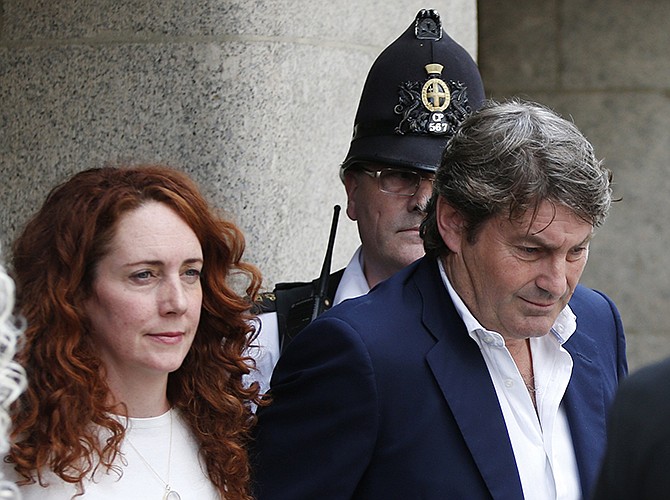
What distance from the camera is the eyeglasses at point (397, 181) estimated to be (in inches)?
132

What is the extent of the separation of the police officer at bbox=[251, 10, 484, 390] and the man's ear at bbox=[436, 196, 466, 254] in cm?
51

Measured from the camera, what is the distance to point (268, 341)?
10.5ft

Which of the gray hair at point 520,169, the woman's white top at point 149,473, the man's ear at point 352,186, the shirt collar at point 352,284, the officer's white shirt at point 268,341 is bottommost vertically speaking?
the woman's white top at point 149,473

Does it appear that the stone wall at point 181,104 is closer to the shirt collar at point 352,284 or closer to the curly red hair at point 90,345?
the shirt collar at point 352,284

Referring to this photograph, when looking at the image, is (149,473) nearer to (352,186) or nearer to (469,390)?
(469,390)

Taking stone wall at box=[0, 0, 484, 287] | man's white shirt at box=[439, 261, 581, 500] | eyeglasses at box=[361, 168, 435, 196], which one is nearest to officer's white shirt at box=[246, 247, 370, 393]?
eyeglasses at box=[361, 168, 435, 196]

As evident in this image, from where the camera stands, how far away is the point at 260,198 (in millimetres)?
4023

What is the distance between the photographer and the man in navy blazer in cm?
262

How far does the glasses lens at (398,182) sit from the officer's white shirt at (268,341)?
0.80 feet

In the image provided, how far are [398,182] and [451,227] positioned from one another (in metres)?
0.63

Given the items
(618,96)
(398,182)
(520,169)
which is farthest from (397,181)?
(618,96)

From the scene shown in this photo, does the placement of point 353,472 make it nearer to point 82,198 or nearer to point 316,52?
point 82,198

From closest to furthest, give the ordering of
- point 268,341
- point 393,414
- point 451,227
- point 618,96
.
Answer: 1. point 393,414
2. point 451,227
3. point 268,341
4. point 618,96

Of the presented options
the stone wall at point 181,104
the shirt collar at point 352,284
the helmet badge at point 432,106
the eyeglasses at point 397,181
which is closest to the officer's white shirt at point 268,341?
the shirt collar at point 352,284
